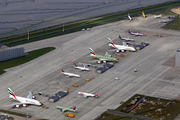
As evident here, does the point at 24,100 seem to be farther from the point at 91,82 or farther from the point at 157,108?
the point at 157,108

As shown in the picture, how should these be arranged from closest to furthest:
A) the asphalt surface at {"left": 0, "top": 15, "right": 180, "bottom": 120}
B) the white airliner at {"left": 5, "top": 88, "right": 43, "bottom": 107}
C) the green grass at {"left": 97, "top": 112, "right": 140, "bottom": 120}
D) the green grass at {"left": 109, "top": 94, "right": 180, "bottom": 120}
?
1. the green grass at {"left": 97, "top": 112, "right": 140, "bottom": 120}
2. the green grass at {"left": 109, "top": 94, "right": 180, "bottom": 120}
3. the asphalt surface at {"left": 0, "top": 15, "right": 180, "bottom": 120}
4. the white airliner at {"left": 5, "top": 88, "right": 43, "bottom": 107}

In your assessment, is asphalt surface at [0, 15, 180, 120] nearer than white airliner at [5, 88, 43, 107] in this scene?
Yes

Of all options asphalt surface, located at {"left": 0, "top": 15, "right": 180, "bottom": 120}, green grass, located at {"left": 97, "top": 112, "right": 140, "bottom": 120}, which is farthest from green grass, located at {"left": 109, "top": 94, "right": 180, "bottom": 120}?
asphalt surface, located at {"left": 0, "top": 15, "right": 180, "bottom": 120}

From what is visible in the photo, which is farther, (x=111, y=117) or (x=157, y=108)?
(x=157, y=108)

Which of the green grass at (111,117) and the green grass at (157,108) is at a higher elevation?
the green grass at (157,108)

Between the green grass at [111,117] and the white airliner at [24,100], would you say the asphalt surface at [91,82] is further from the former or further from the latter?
the green grass at [111,117]

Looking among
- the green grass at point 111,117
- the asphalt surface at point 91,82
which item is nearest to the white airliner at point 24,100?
the asphalt surface at point 91,82

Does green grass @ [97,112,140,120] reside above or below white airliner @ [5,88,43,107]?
below

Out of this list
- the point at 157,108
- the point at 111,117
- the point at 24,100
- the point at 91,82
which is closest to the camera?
the point at 111,117

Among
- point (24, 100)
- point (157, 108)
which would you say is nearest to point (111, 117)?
point (157, 108)

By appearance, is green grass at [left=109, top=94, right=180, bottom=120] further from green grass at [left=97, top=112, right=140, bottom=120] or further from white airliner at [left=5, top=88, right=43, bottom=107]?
white airliner at [left=5, top=88, right=43, bottom=107]

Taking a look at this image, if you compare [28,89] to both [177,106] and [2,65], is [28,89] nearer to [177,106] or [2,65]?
[2,65]
